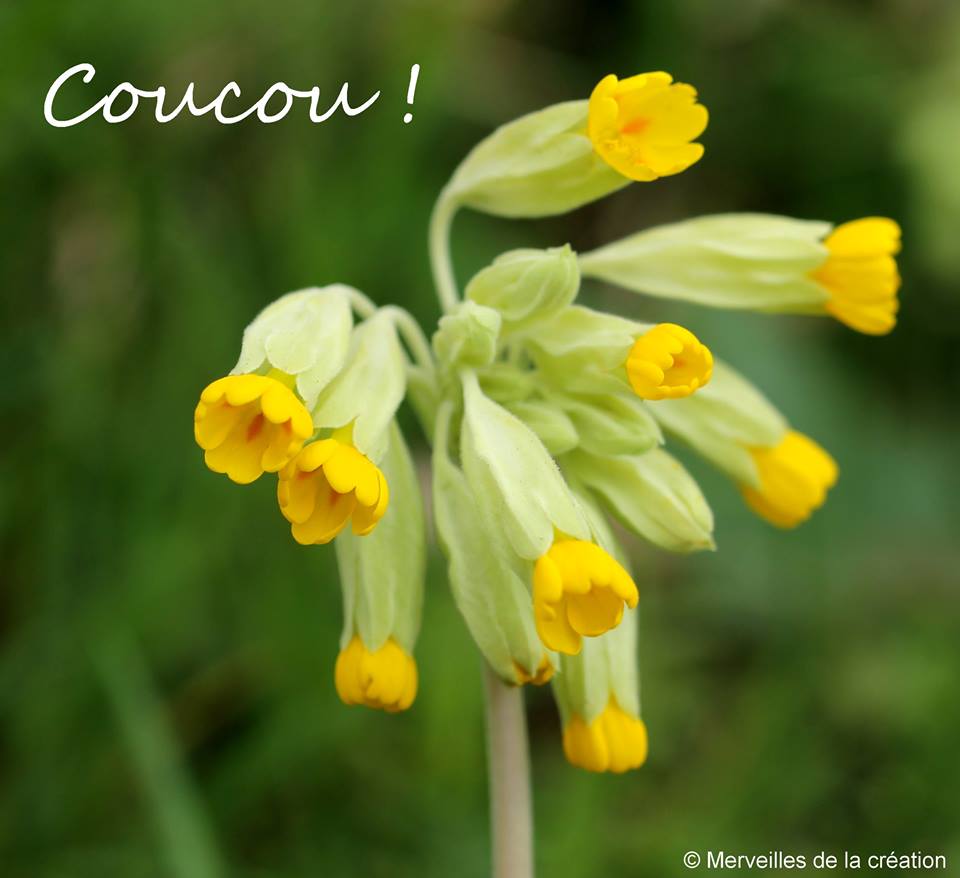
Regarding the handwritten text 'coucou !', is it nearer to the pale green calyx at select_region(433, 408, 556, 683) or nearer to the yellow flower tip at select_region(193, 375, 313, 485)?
the pale green calyx at select_region(433, 408, 556, 683)

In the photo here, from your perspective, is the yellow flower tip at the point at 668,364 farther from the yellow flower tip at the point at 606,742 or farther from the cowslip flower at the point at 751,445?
the yellow flower tip at the point at 606,742

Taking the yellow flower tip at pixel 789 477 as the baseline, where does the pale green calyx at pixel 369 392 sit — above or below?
above

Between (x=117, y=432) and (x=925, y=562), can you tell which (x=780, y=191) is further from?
(x=117, y=432)

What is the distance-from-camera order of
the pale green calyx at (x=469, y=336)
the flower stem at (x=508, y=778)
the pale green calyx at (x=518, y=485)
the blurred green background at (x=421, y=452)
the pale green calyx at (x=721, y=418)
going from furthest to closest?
the blurred green background at (x=421, y=452) → the pale green calyx at (x=721, y=418) → the flower stem at (x=508, y=778) → the pale green calyx at (x=469, y=336) → the pale green calyx at (x=518, y=485)

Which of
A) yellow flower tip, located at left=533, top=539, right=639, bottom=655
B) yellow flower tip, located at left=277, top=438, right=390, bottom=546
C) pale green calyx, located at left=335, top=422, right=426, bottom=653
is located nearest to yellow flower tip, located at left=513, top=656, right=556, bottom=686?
yellow flower tip, located at left=533, top=539, right=639, bottom=655

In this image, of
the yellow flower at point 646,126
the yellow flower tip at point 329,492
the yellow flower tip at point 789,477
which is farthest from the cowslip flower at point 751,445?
the yellow flower tip at point 329,492
